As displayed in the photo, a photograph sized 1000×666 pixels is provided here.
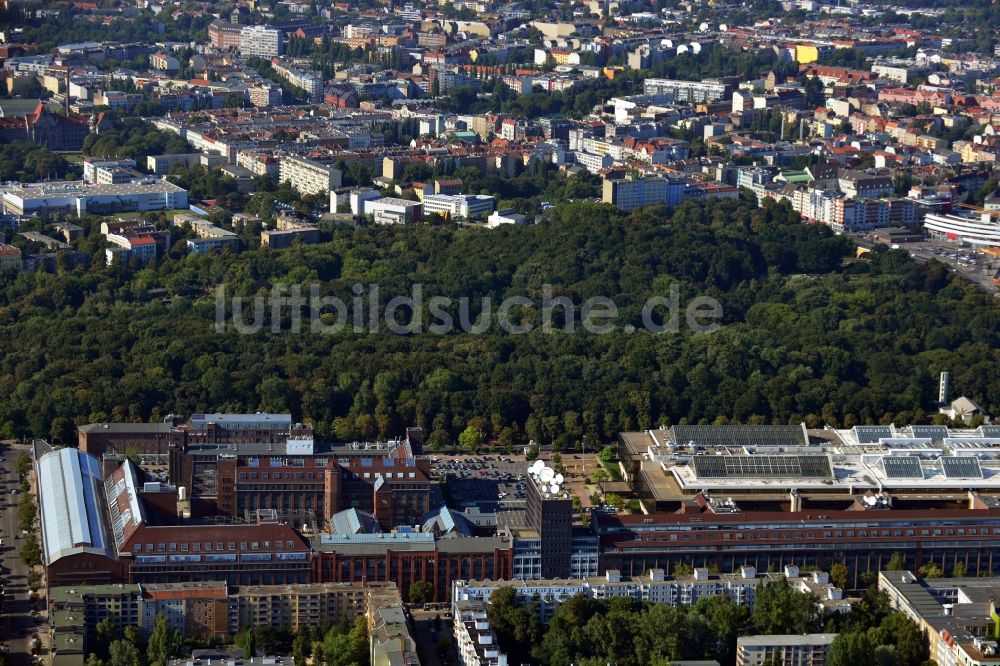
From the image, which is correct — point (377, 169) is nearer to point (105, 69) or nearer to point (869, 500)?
point (105, 69)

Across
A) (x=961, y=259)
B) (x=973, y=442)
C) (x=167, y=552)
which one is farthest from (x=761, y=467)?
(x=961, y=259)

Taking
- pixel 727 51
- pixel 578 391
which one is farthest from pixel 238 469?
pixel 727 51

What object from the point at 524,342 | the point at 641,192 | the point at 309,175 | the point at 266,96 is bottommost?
the point at 266,96

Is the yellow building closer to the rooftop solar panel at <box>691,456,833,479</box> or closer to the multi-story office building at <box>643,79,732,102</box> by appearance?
the multi-story office building at <box>643,79,732,102</box>

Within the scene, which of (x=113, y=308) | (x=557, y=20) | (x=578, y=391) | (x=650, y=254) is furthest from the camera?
(x=557, y=20)

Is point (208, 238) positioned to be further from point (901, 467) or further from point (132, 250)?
point (901, 467)
